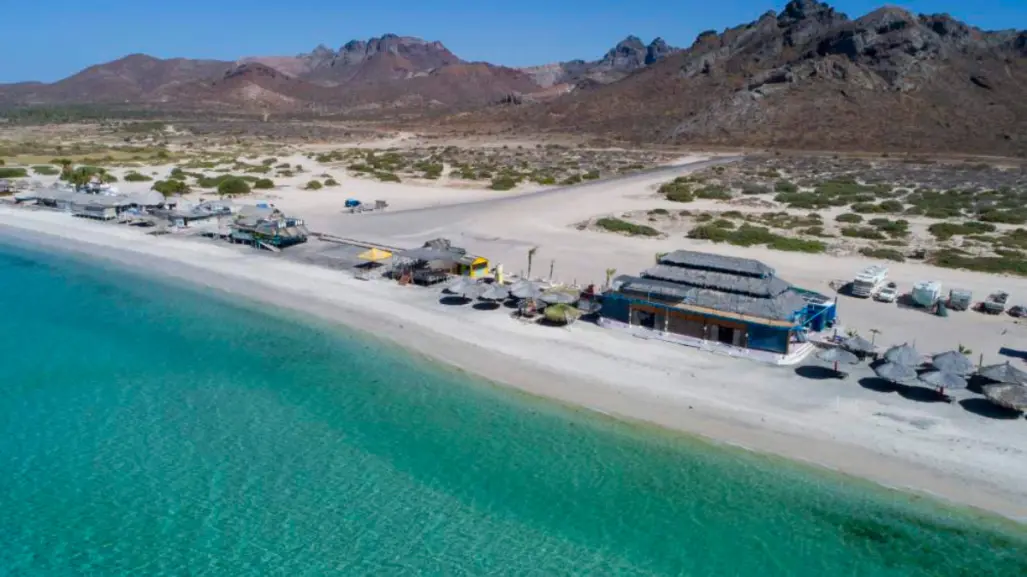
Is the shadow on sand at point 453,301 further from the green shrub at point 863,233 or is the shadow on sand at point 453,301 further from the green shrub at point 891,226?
the green shrub at point 891,226

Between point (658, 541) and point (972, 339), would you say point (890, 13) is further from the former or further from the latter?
point (658, 541)

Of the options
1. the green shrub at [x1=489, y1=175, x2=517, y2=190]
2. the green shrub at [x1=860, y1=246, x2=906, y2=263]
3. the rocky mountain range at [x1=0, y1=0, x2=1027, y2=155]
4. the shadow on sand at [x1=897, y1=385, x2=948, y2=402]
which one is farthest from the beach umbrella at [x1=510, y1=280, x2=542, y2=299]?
the rocky mountain range at [x1=0, y1=0, x2=1027, y2=155]

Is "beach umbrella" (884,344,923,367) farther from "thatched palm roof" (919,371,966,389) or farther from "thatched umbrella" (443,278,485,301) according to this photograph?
"thatched umbrella" (443,278,485,301)

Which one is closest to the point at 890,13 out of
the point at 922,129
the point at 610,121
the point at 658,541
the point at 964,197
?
the point at 922,129

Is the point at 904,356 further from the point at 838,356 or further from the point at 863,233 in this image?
the point at 863,233

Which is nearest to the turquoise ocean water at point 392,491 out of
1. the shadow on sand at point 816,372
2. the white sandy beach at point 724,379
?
the white sandy beach at point 724,379

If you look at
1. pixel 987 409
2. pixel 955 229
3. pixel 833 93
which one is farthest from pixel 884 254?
pixel 833 93
